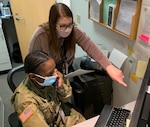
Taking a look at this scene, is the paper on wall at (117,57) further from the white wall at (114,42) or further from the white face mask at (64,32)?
the white face mask at (64,32)

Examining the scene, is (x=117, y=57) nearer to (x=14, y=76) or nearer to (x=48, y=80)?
(x=48, y=80)

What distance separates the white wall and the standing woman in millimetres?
294

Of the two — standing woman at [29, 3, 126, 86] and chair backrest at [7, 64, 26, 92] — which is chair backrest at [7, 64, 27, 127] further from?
standing woman at [29, 3, 126, 86]

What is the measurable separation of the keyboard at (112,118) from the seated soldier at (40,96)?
0.29m

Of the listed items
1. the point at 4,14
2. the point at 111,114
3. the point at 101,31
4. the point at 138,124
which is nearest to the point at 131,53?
the point at 101,31

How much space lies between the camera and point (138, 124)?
0.61 m

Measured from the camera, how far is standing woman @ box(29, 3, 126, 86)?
124cm

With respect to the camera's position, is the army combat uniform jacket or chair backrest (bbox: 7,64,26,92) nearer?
the army combat uniform jacket

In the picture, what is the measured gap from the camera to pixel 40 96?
1109 millimetres

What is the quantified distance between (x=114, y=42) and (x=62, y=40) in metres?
0.56

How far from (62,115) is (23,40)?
2069 millimetres

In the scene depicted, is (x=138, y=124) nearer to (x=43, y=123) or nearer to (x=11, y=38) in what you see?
(x=43, y=123)

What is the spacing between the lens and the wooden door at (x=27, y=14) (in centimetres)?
274

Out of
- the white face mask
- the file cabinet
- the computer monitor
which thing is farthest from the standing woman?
the file cabinet
